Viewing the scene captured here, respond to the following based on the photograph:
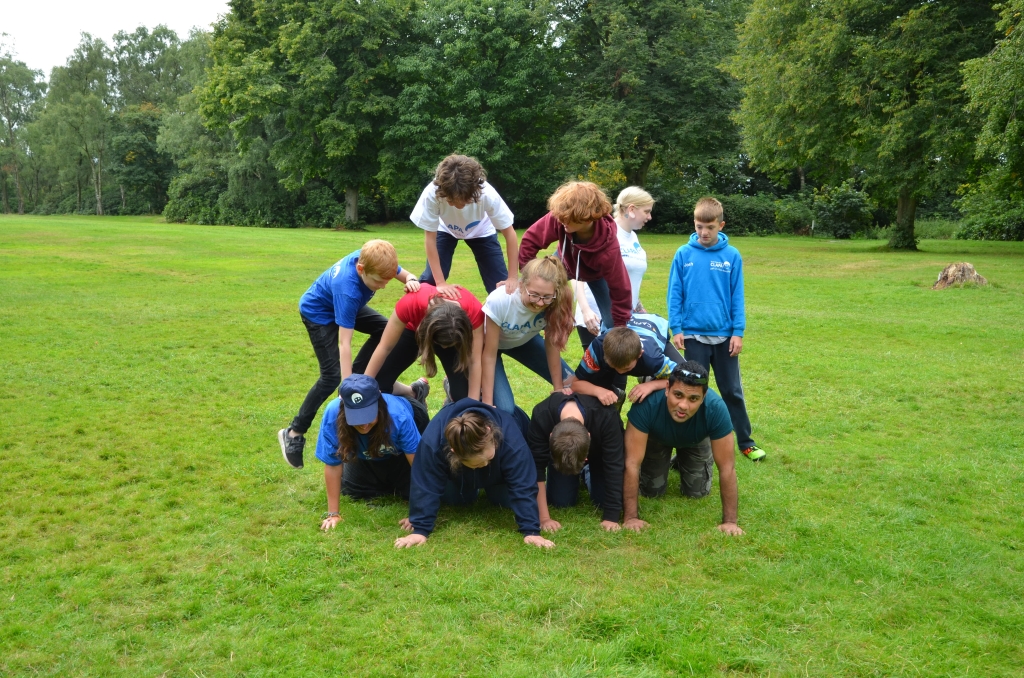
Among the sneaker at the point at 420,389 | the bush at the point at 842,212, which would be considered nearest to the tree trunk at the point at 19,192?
the bush at the point at 842,212

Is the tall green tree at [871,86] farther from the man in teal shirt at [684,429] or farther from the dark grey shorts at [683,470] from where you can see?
the man in teal shirt at [684,429]

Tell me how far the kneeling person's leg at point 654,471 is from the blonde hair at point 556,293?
968mm

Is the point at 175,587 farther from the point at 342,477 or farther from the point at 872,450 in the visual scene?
the point at 872,450

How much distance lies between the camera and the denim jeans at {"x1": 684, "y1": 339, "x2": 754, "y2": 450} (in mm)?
5996

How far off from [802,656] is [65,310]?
465 inches

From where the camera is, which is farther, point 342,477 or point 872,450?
point 872,450

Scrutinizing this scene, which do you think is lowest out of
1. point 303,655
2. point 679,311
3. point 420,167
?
point 303,655

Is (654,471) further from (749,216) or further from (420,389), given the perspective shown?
(749,216)

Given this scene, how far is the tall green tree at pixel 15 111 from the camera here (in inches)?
2685

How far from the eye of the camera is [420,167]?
36.8m

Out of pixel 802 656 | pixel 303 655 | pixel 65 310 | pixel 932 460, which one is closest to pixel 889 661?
pixel 802 656

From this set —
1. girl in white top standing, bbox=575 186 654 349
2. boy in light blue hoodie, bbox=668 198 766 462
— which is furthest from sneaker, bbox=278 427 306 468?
boy in light blue hoodie, bbox=668 198 766 462

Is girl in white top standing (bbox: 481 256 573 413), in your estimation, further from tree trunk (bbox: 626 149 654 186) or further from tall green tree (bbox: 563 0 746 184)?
tree trunk (bbox: 626 149 654 186)

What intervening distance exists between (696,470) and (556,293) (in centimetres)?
158
